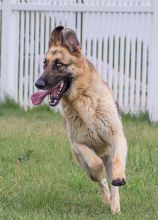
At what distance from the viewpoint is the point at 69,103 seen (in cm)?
704

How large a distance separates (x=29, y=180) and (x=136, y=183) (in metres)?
1.04

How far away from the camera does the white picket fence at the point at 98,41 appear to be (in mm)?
13031

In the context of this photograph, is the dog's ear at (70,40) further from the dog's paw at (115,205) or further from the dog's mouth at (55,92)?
the dog's paw at (115,205)

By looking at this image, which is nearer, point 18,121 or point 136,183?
point 136,183

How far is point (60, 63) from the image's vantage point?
695cm

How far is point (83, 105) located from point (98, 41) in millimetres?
6657

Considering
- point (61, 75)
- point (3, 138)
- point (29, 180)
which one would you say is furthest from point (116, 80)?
Result: point (61, 75)

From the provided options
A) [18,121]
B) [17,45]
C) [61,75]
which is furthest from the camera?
[17,45]

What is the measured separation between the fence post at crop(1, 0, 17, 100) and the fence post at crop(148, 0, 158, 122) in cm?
268

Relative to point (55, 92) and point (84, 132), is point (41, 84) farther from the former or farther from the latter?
point (84, 132)

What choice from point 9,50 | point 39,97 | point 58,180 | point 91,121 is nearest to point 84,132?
point 91,121

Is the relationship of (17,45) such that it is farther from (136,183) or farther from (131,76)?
(136,183)

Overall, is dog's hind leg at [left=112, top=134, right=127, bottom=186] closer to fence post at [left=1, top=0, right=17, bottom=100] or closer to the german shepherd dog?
the german shepherd dog

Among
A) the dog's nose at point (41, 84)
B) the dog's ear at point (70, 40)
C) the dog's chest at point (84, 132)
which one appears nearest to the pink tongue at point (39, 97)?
the dog's nose at point (41, 84)
